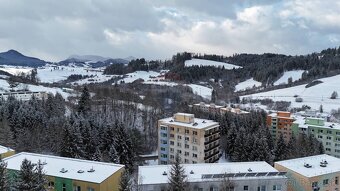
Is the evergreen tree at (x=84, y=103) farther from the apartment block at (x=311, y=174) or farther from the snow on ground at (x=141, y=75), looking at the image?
the snow on ground at (x=141, y=75)

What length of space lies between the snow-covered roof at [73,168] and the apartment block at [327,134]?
41.2m

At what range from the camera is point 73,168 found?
28.5 m

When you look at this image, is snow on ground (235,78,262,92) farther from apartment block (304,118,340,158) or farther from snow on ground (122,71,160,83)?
apartment block (304,118,340,158)

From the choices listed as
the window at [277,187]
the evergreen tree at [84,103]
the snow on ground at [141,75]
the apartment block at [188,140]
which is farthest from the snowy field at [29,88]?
the window at [277,187]

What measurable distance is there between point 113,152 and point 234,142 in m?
20.5

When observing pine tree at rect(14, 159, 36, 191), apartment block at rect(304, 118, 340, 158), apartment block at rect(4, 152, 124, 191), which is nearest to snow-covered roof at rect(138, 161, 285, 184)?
apartment block at rect(4, 152, 124, 191)

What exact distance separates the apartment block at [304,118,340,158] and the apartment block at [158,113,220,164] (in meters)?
20.2

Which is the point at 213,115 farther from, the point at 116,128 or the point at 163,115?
the point at 116,128

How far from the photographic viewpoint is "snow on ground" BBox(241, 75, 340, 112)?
11144 centimetres

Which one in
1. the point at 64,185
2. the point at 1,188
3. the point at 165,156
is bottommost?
the point at 165,156

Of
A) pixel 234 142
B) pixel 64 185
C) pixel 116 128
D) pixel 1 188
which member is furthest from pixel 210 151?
pixel 1 188

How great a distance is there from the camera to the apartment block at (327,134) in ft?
189

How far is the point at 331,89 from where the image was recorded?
130 meters

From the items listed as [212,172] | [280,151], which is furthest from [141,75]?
[212,172]
